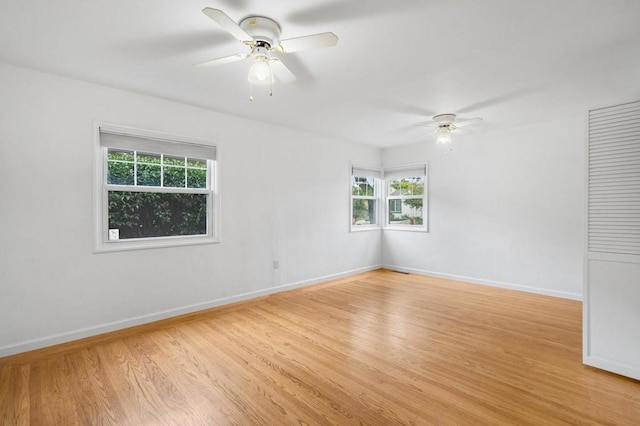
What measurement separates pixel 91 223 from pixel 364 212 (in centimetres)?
446

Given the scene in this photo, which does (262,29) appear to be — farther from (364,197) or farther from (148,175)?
(364,197)

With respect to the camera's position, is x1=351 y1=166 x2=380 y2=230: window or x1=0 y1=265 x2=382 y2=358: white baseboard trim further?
x1=351 y1=166 x2=380 y2=230: window

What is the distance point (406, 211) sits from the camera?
20.0 feet

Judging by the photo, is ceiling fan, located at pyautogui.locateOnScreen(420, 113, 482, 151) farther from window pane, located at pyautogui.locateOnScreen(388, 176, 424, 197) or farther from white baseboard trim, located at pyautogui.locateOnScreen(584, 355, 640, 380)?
white baseboard trim, located at pyautogui.locateOnScreen(584, 355, 640, 380)

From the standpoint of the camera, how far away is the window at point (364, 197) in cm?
593

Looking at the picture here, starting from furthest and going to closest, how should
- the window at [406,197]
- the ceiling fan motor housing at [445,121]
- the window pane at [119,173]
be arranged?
the window at [406,197], the ceiling fan motor housing at [445,121], the window pane at [119,173]

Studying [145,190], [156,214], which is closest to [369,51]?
[145,190]

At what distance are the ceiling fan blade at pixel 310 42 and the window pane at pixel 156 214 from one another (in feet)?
7.67

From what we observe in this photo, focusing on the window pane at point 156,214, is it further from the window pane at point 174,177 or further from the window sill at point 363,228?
the window sill at point 363,228

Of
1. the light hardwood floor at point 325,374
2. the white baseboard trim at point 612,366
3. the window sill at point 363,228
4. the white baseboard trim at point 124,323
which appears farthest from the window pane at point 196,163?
the white baseboard trim at point 612,366

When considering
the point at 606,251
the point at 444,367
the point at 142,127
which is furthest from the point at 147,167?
the point at 606,251

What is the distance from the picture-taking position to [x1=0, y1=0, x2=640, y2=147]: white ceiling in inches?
75.9

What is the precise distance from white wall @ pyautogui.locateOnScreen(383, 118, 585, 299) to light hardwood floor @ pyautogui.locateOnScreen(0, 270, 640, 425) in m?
0.92

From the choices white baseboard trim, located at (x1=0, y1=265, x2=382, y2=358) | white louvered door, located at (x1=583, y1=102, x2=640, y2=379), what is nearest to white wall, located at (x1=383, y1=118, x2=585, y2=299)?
white louvered door, located at (x1=583, y1=102, x2=640, y2=379)
